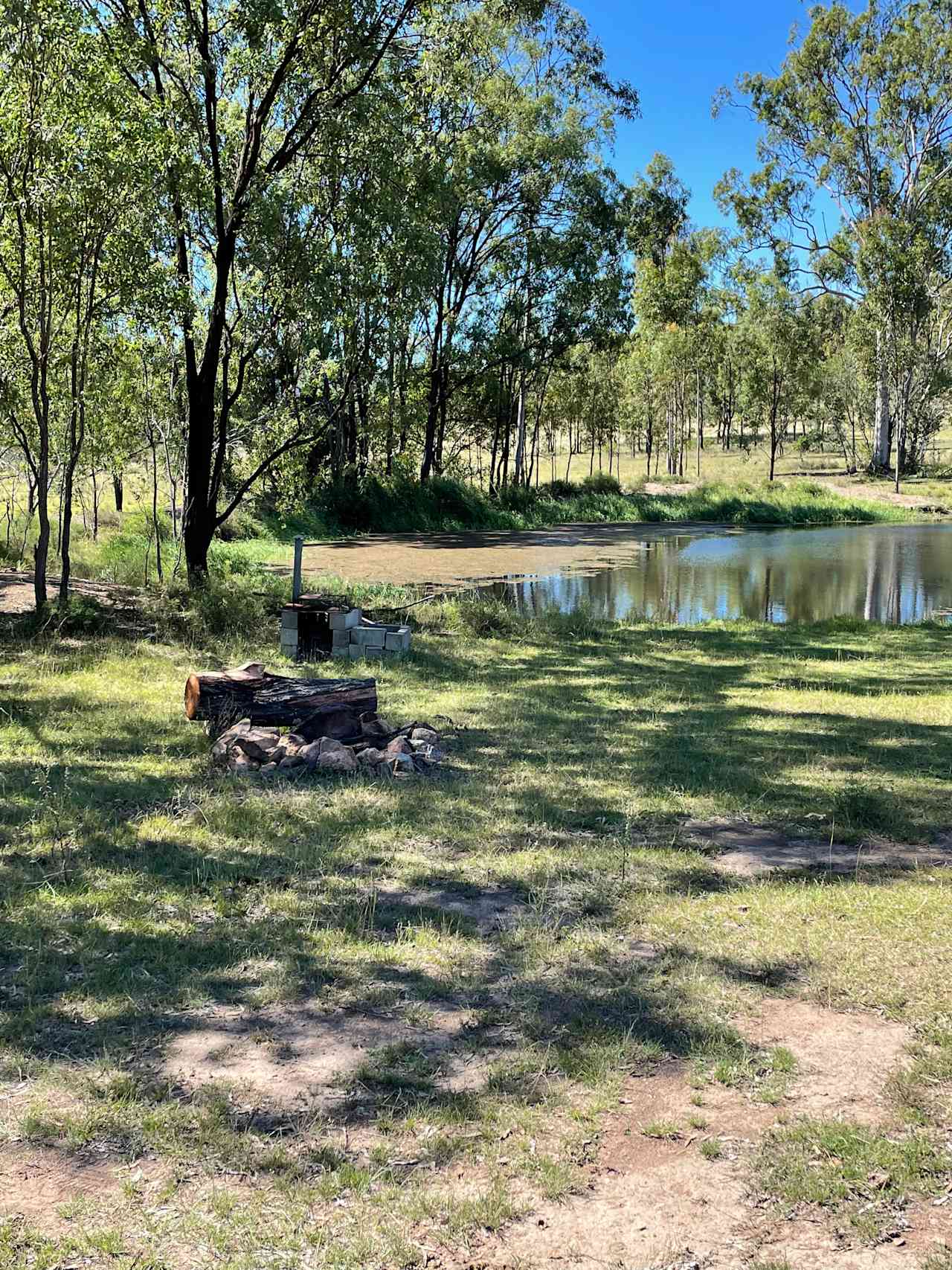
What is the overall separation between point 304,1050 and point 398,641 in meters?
7.56

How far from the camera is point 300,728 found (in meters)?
6.93

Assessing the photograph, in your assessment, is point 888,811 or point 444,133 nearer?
point 888,811

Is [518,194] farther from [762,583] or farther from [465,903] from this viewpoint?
[465,903]

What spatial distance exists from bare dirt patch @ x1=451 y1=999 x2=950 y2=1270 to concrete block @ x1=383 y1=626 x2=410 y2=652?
765 cm

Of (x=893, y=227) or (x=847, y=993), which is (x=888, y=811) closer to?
(x=847, y=993)

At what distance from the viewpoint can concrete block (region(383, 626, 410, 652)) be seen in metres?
10.8

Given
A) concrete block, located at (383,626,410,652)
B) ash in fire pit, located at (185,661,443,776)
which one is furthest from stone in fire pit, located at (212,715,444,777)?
concrete block, located at (383,626,410,652)

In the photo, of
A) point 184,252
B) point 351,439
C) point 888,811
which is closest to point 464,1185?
point 888,811

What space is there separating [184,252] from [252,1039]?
12.0m

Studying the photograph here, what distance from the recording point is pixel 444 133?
27281 mm

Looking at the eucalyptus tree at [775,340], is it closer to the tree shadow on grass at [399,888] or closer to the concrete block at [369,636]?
the concrete block at [369,636]

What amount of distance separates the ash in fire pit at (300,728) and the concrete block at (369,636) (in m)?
2.87

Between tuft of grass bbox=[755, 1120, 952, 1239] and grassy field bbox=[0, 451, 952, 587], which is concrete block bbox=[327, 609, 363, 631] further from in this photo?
→ tuft of grass bbox=[755, 1120, 952, 1239]

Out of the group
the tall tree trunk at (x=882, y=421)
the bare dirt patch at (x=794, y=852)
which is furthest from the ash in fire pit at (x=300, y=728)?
the tall tree trunk at (x=882, y=421)
